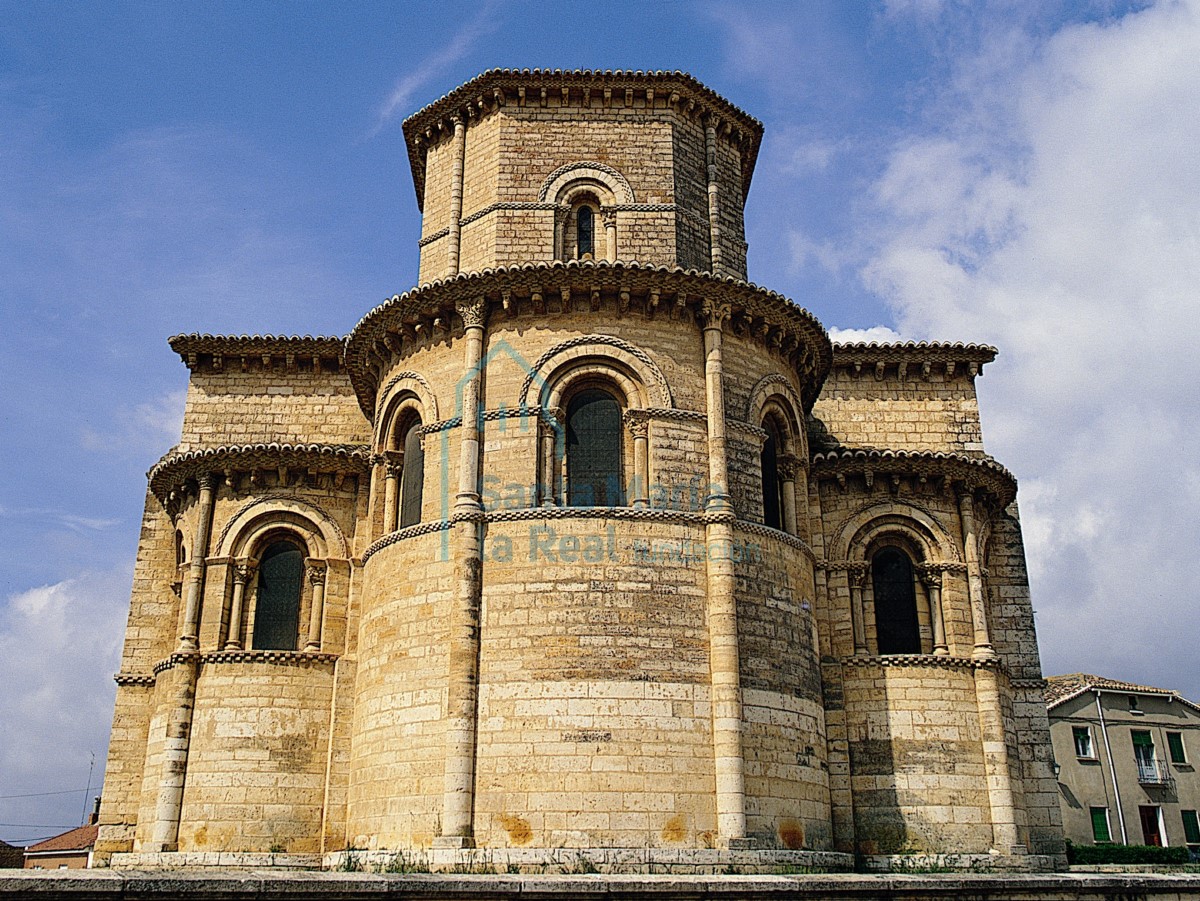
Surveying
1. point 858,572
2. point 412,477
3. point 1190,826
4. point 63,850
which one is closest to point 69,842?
point 63,850

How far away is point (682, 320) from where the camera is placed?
16516mm

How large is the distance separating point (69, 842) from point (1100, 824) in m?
40.7

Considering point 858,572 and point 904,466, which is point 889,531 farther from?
point 904,466

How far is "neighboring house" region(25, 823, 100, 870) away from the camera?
42487mm

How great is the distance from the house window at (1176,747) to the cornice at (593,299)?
29357 mm

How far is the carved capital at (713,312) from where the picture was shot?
1644cm

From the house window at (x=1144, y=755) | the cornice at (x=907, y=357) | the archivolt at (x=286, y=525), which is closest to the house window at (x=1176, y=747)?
the house window at (x=1144, y=755)

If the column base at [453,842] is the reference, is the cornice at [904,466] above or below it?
above

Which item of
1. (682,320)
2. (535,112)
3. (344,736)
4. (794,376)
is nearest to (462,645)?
(344,736)

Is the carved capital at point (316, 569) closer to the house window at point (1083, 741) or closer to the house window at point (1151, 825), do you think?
the house window at point (1083, 741)

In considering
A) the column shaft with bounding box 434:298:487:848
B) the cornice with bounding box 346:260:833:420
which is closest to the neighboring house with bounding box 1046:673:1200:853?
the cornice with bounding box 346:260:833:420

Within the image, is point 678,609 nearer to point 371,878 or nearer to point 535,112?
point 371,878

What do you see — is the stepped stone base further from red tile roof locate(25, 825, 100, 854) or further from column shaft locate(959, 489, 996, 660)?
red tile roof locate(25, 825, 100, 854)

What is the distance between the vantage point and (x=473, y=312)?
645 inches
